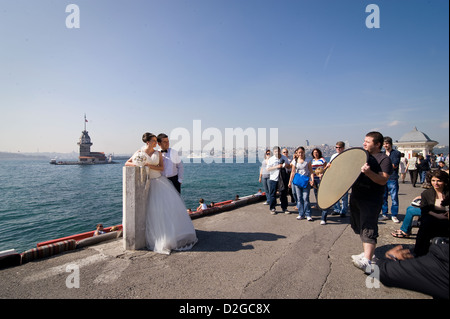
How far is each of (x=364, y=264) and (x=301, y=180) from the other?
10.2 feet

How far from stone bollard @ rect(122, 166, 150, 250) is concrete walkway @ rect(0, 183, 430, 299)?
232 mm

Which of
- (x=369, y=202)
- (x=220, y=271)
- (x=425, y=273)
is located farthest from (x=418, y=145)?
(x=220, y=271)

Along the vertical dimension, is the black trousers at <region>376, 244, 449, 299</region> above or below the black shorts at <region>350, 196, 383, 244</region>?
below

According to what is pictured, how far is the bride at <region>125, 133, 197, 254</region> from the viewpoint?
167 inches

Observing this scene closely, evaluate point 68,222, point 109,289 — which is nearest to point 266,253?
point 109,289

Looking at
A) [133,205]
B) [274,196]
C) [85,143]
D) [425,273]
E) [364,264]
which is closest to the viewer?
[425,273]

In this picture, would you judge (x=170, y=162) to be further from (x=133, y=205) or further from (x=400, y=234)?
(x=400, y=234)

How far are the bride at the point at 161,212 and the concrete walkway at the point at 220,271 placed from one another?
0.75 ft

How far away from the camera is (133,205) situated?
4242 mm

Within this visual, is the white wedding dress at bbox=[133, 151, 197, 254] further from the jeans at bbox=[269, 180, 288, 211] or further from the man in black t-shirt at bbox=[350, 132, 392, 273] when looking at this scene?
the jeans at bbox=[269, 180, 288, 211]

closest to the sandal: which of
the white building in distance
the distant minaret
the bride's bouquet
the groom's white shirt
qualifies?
the groom's white shirt
